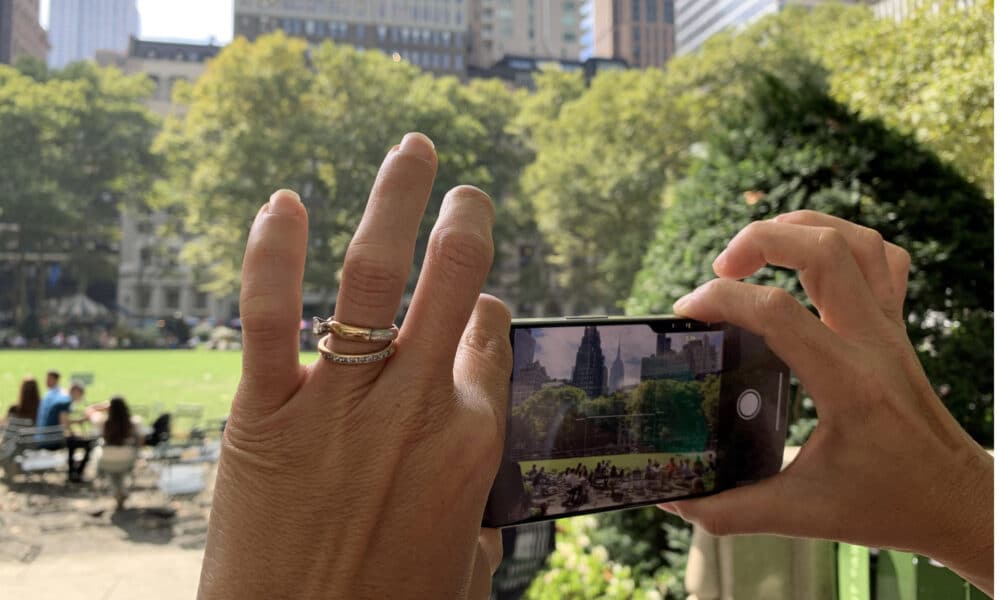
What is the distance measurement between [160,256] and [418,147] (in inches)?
165

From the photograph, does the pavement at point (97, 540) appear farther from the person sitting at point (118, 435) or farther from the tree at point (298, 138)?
the tree at point (298, 138)

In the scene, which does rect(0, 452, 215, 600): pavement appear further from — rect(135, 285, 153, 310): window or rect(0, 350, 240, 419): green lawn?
rect(135, 285, 153, 310): window

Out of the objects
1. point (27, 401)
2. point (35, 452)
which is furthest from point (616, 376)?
point (27, 401)

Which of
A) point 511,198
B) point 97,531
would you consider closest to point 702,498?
point 97,531

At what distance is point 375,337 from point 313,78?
14.7 feet

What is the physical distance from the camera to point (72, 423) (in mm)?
3160

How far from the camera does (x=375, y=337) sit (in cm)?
28

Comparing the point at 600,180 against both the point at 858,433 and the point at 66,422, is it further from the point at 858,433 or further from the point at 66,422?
the point at 858,433

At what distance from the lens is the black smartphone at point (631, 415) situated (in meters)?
0.42

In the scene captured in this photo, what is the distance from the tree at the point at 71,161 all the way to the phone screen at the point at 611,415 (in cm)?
373

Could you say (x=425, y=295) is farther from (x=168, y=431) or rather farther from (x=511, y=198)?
(x=511, y=198)

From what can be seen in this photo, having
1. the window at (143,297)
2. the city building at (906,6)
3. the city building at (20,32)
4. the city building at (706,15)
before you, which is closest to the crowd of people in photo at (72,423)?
the window at (143,297)

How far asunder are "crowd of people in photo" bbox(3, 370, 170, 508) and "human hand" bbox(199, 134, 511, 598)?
302 centimetres

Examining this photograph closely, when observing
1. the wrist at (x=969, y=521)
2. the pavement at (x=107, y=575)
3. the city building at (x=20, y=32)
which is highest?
the city building at (x=20, y=32)
